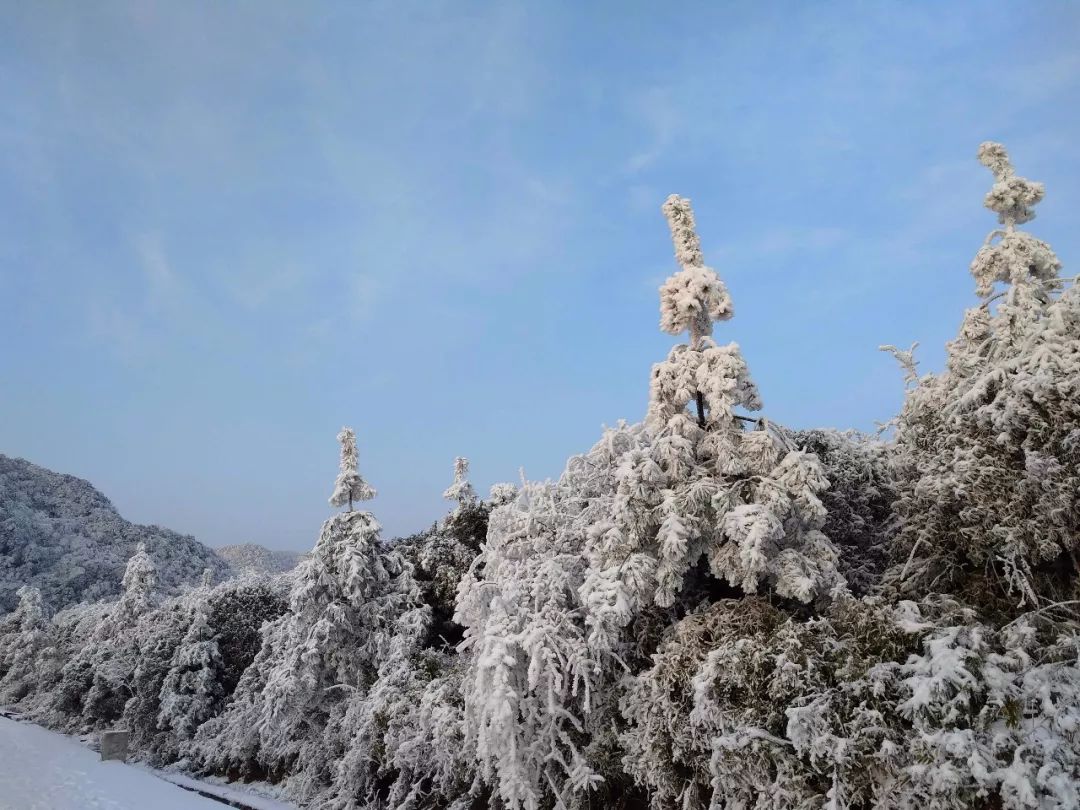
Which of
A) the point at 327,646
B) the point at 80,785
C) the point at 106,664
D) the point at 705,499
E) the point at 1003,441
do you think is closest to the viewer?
the point at 1003,441

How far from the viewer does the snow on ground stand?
60.8 ft

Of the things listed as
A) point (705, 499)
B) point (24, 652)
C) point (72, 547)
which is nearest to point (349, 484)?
point (705, 499)

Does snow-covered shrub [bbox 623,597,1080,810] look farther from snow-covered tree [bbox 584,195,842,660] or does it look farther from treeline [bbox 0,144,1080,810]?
snow-covered tree [bbox 584,195,842,660]

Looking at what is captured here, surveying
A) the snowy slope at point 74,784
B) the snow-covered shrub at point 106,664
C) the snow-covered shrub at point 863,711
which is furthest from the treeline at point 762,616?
the snow-covered shrub at point 106,664

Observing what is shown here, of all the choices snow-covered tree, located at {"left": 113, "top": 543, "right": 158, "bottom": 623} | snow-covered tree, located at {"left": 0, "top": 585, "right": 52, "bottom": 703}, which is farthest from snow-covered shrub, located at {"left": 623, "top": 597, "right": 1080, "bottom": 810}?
snow-covered tree, located at {"left": 0, "top": 585, "right": 52, "bottom": 703}

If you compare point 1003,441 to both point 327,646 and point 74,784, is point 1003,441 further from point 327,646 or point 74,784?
point 74,784

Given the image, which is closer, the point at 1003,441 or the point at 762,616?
the point at 1003,441

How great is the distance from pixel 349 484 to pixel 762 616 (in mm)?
16595

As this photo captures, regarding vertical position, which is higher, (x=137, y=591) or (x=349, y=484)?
(x=349, y=484)

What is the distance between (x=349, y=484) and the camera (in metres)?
24.3

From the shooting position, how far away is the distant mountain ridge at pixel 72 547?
6881 cm

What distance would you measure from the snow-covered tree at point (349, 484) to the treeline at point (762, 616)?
3.53m

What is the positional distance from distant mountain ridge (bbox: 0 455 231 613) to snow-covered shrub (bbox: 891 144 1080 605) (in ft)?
208

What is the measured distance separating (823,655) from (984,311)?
8.37m
